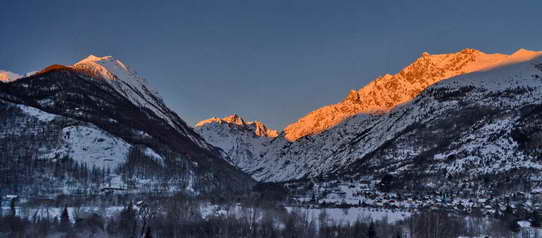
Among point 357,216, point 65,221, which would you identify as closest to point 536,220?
point 357,216

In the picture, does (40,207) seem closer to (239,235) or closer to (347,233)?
(239,235)

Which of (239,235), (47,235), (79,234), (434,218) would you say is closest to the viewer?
(47,235)

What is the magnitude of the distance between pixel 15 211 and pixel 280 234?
7255cm

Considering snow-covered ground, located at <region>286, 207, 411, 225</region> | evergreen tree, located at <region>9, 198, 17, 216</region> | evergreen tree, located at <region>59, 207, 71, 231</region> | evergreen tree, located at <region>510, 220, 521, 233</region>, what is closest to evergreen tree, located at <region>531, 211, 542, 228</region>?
evergreen tree, located at <region>510, 220, 521, 233</region>

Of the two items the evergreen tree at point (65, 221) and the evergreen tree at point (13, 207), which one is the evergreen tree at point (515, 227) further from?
the evergreen tree at point (13, 207)

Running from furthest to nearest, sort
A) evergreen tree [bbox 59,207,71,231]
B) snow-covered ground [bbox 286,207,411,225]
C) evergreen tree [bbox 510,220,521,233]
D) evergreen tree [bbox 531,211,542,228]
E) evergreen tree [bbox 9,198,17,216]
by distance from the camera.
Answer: snow-covered ground [bbox 286,207,411,225] → evergreen tree [bbox 531,211,542,228] → evergreen tree [bbox 510,220,521,233] → evergreen tree [bbox 9,198,17,216] → evergreen tree [bbox 59,207,71,231]

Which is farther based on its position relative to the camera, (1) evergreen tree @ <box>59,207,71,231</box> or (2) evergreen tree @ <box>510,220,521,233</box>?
(2) evergreen tree @ <box>510,220,521,233</box>

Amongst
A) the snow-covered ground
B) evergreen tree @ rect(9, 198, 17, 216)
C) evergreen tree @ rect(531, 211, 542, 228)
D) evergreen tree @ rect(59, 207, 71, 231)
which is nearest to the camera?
evergreen tree @ rect(59, 207, 71, 231)

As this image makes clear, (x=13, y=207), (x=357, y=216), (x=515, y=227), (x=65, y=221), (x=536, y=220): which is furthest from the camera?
(x=357, y=216)

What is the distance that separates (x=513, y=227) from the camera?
168 m

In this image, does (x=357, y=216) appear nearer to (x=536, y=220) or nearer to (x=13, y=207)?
(x=536, y=220)

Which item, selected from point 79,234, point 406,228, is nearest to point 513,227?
point 406,228

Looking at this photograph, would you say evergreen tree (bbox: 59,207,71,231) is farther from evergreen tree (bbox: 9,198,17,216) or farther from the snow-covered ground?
the snow-covered ground

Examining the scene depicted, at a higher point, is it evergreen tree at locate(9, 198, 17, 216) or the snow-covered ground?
evergreen tree at locate(9, 198, 17, 216)
